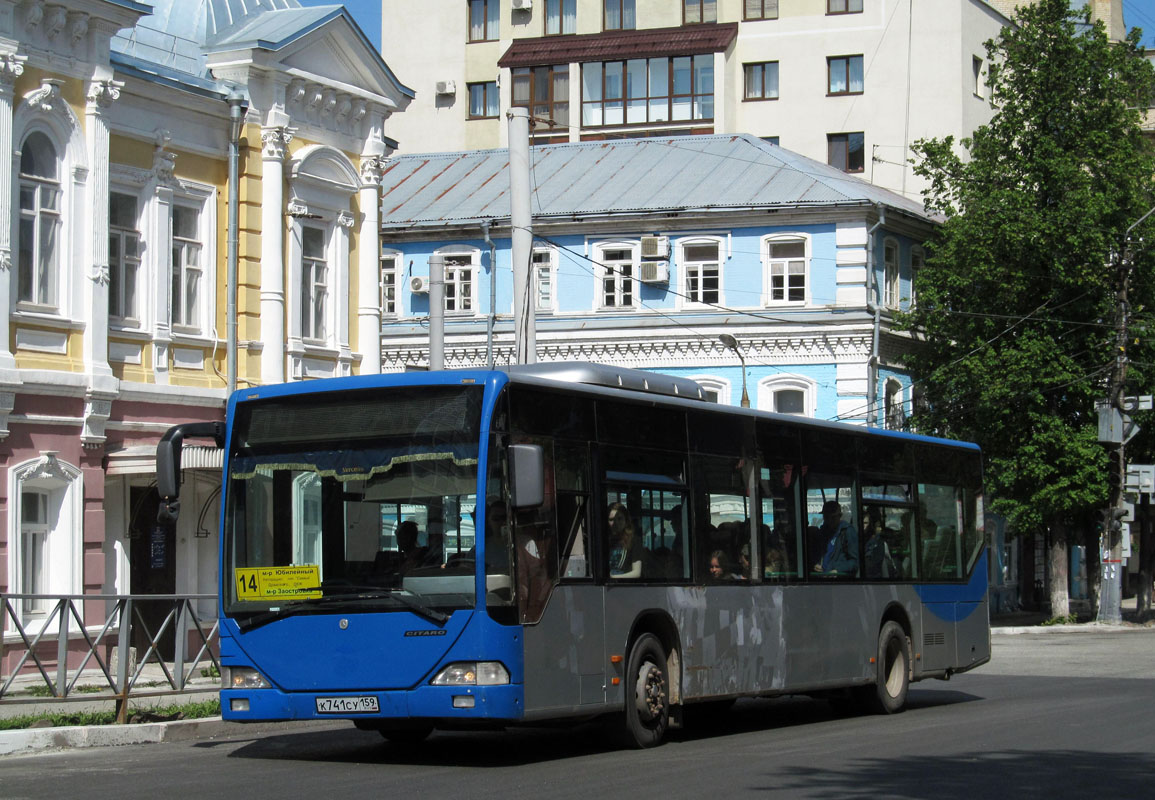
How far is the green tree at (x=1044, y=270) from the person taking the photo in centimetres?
3966

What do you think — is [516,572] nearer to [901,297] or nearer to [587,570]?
[587,570]

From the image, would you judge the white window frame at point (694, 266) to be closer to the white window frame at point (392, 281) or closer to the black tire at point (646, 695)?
the white window frame at point (392, 281)

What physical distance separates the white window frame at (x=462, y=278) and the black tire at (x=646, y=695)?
1292 inches

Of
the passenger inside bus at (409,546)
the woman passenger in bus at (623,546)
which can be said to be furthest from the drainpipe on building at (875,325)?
the passenger inside bus at (409,546)

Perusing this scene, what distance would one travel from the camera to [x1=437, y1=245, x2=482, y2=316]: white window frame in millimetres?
46219

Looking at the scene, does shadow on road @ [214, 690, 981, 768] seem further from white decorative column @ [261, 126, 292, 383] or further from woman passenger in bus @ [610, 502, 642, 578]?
white decorative column @ [261, 126, 292, 383]

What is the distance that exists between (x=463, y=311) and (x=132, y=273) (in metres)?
23.9

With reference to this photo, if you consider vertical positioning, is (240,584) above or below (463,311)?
below

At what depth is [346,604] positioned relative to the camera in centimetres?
1208

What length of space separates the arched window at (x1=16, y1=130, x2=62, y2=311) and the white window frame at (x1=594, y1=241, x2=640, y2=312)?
25.1 meters

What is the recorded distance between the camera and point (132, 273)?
22.5m

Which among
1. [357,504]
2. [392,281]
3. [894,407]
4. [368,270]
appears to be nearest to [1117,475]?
[894,407]

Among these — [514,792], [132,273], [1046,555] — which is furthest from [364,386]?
[1046,555]

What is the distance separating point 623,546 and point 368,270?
1433 cm
